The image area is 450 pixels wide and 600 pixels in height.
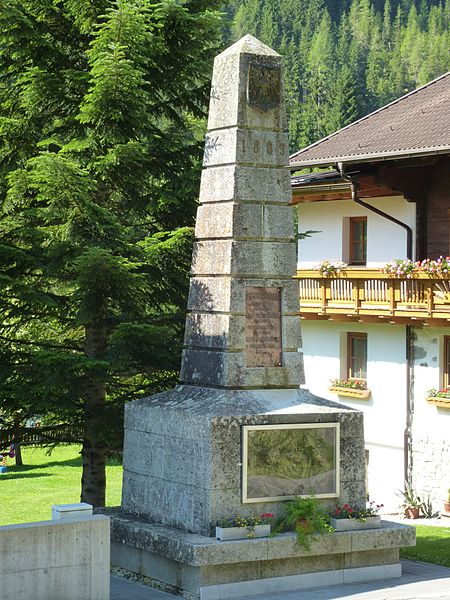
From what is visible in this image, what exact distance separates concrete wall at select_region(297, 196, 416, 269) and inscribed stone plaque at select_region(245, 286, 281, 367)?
12.6 metres

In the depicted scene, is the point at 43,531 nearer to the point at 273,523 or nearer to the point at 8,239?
the point at 273,523

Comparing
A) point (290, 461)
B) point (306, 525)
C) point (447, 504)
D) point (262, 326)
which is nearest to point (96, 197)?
point (262, 326)

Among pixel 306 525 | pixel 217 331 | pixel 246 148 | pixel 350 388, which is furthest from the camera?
pixel 350 388

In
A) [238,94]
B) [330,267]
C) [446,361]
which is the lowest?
[446,361]

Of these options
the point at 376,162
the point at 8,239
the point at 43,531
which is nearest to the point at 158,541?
the point at 43,531

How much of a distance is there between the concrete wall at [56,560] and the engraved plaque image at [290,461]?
2.03 m

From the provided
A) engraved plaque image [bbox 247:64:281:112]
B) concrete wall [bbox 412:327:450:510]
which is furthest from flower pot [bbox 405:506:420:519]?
engraved plaque image [bbox 247:64:281:112]

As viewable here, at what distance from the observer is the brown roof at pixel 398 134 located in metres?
26.1

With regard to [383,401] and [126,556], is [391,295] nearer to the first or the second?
[383,401]

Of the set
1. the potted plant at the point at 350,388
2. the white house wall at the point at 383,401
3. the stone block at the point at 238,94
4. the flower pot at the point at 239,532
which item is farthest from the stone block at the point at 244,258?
the potted plant at the point at 350,388

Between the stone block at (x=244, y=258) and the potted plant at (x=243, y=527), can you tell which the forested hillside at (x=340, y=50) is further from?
the potted plant at (x=243, y=527)

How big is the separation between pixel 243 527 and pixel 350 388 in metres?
15.0

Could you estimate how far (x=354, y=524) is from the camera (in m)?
15.7

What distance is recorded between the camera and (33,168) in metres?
17.8
